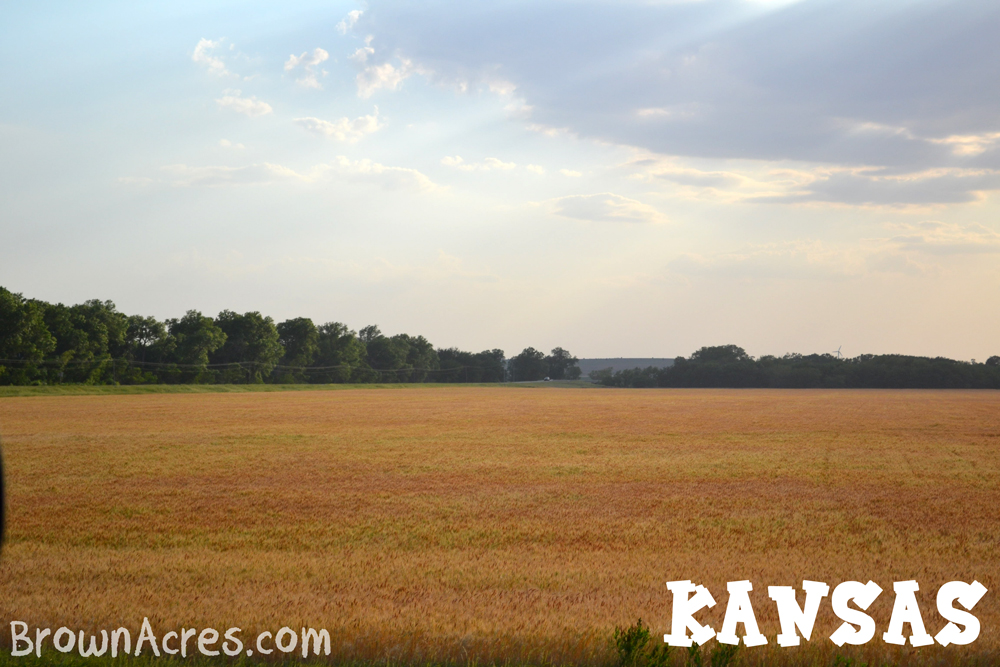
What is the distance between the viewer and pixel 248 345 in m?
134

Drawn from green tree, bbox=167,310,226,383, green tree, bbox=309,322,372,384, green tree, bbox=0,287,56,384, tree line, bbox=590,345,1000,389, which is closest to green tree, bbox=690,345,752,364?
tree line, bbox=590,345,1000,389

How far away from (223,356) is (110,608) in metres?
131

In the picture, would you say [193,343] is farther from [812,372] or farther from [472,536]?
[472,536]

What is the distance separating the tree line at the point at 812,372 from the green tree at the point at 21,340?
332 ft

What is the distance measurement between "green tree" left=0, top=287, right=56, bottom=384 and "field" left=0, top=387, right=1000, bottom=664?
7097cm

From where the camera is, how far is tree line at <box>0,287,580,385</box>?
90562 mm

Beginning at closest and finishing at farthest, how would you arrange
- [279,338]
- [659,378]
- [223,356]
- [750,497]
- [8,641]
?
[8,641] < [750,497] < [223,356] < [279,338] < [659,378]

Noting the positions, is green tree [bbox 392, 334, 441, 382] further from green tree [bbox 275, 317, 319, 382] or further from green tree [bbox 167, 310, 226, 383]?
green tree [bbox 167, 310, 226, 383]

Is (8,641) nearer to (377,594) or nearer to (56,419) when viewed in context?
(377,594)

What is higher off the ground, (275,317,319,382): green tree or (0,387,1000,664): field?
(275,317,319,382): green tree

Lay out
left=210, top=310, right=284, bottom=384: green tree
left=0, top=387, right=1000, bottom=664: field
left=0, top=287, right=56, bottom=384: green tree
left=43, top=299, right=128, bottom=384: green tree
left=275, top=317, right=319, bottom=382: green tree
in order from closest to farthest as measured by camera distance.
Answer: left=0, top=387, right=1000, bottom=664: field → left=0, top=287, right=56, bottom=384: green tree → left=43, top=299, right=128, bottom=384: green tree → left=210, top=310, right=284, bottom=384: green tree → left=275, top=317, right=319, bottom=382: green tree

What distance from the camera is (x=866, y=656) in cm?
685

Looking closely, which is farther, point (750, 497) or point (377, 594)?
point (750, 497)

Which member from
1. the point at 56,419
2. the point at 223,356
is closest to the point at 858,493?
the point at 56,419
